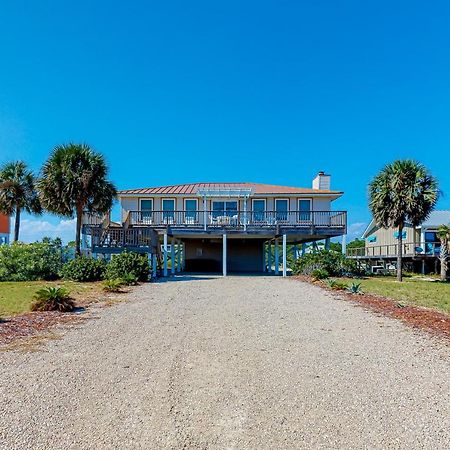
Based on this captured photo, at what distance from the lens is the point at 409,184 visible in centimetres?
2095

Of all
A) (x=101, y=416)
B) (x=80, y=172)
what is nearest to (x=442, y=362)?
(x=101, y=416)

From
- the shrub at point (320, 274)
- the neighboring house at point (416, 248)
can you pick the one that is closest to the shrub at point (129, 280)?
the shrub at point (320, 274)

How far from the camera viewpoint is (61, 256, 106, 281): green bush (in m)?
17.2

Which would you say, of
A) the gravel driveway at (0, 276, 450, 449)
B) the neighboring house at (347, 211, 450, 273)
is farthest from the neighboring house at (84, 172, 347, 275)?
the gravel driveway at (0, 276, 450, 449)

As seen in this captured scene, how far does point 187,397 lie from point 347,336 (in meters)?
3.81

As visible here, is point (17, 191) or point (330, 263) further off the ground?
point (17, 191)

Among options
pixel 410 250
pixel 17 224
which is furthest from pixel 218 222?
pixel 410 250

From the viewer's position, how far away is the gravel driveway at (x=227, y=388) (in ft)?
9.60

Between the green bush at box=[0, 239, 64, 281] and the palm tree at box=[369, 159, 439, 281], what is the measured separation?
705 inches

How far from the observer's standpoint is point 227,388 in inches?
155

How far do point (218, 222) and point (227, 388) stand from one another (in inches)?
816

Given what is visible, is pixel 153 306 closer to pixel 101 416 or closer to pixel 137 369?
pixel 137 369

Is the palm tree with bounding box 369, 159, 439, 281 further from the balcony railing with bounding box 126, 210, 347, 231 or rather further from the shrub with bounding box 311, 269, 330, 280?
the shrub with bounding box 311, 269, 330, 280

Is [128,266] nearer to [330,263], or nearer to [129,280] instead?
[129,280]
